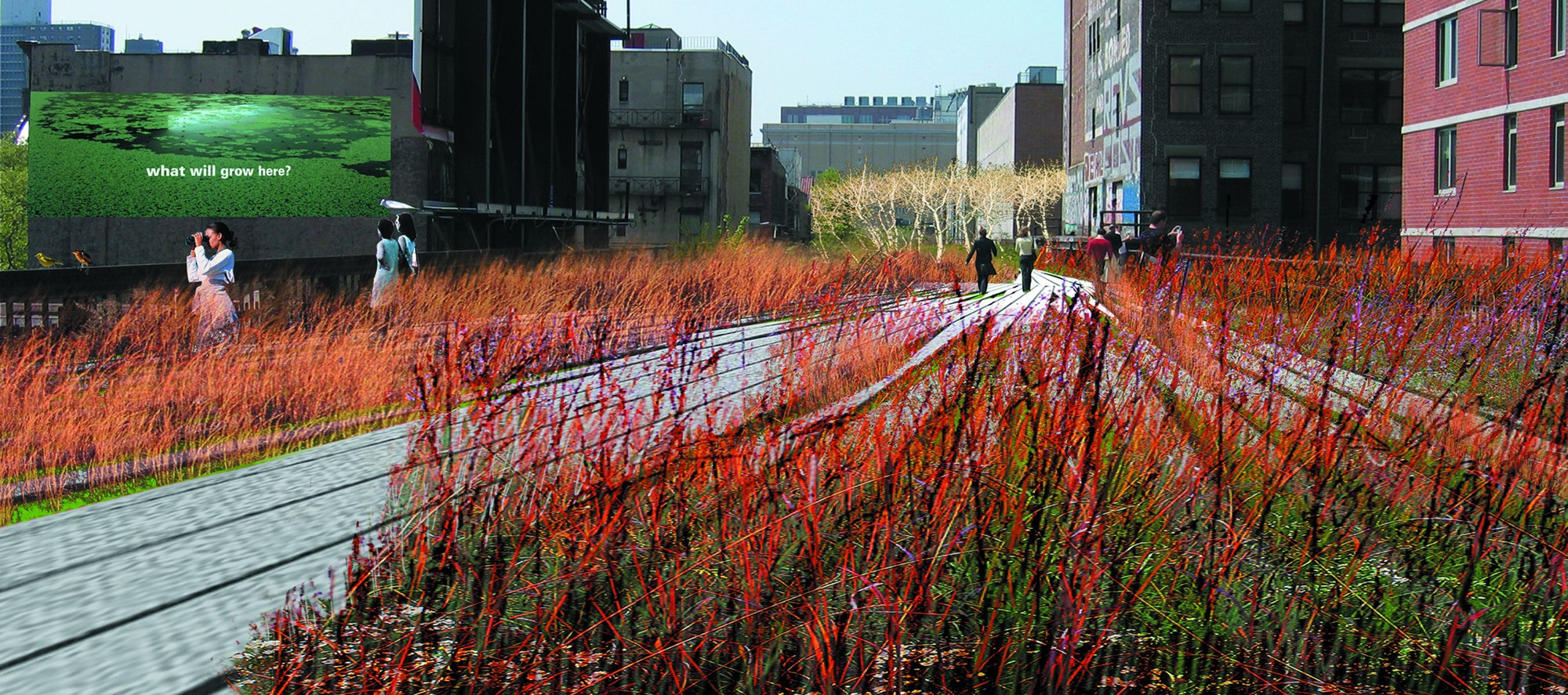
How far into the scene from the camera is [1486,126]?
29.9 meters

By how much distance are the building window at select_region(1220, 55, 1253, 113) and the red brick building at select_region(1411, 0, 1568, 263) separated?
10.7 meters

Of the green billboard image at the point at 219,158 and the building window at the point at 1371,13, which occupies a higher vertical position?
the building window at the point at 1371,13

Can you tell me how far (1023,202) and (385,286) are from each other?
67087 millimetres

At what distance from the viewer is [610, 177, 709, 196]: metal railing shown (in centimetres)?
7375

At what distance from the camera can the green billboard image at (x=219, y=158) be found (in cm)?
4828

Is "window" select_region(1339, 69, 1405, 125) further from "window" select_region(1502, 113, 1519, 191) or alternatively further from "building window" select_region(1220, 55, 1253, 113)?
"window" select_region(1502, 113, 1519, 191)

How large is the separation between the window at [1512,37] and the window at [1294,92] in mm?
18628

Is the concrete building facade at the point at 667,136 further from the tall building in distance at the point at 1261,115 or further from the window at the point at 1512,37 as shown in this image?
the window at the point at 1512,37

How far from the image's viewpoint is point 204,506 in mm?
6812

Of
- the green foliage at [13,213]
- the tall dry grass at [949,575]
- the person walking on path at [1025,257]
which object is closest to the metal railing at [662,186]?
the green foliage at [13,213]

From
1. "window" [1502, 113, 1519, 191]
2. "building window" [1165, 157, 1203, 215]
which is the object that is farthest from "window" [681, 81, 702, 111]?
"window" [1502, 113, 1519, 191]

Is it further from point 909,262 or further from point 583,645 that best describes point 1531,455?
point 909,262

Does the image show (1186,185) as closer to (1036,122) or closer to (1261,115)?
(1261,115)

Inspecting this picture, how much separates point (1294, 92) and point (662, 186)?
35131 mm
